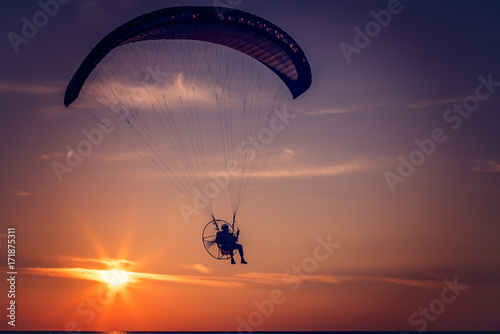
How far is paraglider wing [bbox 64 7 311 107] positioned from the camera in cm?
2838

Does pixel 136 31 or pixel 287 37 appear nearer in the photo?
pixel 136 31

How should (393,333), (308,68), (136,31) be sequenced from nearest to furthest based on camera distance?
(136,31) < (308,68) < (393,333)

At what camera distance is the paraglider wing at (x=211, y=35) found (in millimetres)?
28375

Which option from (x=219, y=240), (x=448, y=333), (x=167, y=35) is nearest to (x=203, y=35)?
(x=167, y=35)

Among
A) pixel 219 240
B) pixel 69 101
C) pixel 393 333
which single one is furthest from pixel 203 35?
pixel 393 333

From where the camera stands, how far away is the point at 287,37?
3081cm

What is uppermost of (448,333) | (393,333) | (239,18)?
(448,333)

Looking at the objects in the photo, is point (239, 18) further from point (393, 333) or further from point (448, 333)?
point (448, 333)

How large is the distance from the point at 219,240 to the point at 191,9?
9.92 m

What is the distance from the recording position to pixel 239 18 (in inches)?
1145

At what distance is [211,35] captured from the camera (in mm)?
31047

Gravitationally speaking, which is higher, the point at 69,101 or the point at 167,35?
the point at 167,35

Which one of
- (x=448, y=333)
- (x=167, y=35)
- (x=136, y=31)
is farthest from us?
(x=448, y=333)

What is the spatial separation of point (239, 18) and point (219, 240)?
31.3 feet
